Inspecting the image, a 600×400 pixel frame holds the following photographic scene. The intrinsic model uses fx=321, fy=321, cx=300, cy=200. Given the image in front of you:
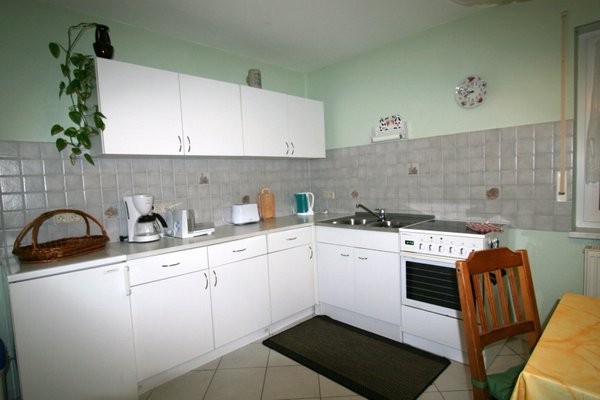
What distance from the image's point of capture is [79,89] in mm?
1982

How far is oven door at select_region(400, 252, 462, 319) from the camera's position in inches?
81.4

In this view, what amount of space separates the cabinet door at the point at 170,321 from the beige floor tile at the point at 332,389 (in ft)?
2.61

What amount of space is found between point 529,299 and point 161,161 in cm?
247

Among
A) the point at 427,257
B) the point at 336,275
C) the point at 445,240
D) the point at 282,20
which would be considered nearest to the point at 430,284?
the point at 427,257

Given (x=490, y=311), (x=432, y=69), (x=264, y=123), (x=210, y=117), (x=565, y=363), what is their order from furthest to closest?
(x=264, y=123) → (x=432, y=69) → (x=210, y=117) → (x=490, y=311) → (x=565, y=363)

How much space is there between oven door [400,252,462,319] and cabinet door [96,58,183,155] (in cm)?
184

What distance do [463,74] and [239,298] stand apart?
2.40 meters

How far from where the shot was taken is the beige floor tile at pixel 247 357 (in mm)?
2193

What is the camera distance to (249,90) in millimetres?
2705

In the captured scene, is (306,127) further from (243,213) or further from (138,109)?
(138,109)

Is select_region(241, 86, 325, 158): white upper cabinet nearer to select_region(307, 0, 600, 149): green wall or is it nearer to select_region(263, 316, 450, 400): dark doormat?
select_region(307, 0, 600, 149): green wall

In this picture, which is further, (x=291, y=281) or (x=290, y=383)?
(x=291, y=281)

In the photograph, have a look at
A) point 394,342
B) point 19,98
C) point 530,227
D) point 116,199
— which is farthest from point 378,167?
point 19,98

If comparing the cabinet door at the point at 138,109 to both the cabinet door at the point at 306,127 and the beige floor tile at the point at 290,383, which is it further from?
the beige floor tile at the point at 290,383
